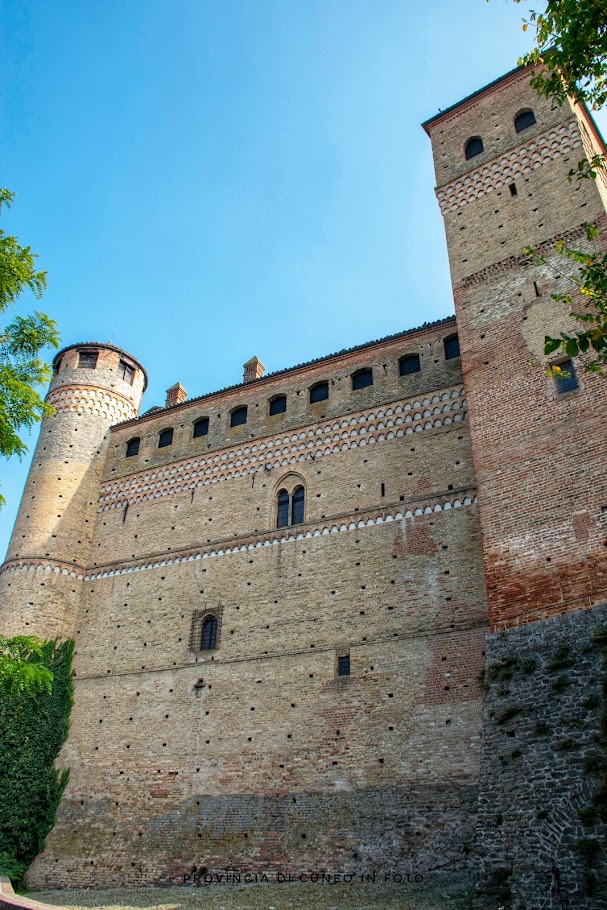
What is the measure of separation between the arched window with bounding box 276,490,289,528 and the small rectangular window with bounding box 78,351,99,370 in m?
8.08

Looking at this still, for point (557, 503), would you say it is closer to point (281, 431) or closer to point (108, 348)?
point (281, 431)

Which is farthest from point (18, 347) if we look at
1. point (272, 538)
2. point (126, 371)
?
point (126, 371)

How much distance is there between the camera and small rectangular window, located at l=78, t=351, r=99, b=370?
818 inches

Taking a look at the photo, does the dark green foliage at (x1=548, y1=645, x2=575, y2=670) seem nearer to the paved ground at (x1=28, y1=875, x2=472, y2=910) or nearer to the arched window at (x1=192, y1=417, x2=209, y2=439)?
the paved ground at (x1=28, y1=875, x2=472, y2=910)

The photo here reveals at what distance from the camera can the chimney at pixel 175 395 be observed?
2208cm

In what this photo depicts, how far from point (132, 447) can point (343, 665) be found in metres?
9.28

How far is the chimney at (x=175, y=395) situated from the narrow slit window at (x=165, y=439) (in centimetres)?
307

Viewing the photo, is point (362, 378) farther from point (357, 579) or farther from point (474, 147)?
point (474, 147)

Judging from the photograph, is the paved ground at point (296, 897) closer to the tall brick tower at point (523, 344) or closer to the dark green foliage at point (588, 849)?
the dark green foliage at point (588, 849)

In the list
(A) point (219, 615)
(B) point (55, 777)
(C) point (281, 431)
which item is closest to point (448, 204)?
(C) point (281, 431)

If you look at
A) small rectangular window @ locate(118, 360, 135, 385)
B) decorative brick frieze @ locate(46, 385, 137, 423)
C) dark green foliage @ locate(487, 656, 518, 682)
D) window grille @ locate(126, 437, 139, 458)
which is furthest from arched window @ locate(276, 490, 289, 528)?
small rectangular window @ locate(118, 360, 135, 385)

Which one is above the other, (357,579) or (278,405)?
(278,405)

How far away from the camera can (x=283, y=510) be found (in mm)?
15914

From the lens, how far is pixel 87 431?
19.7 meters
